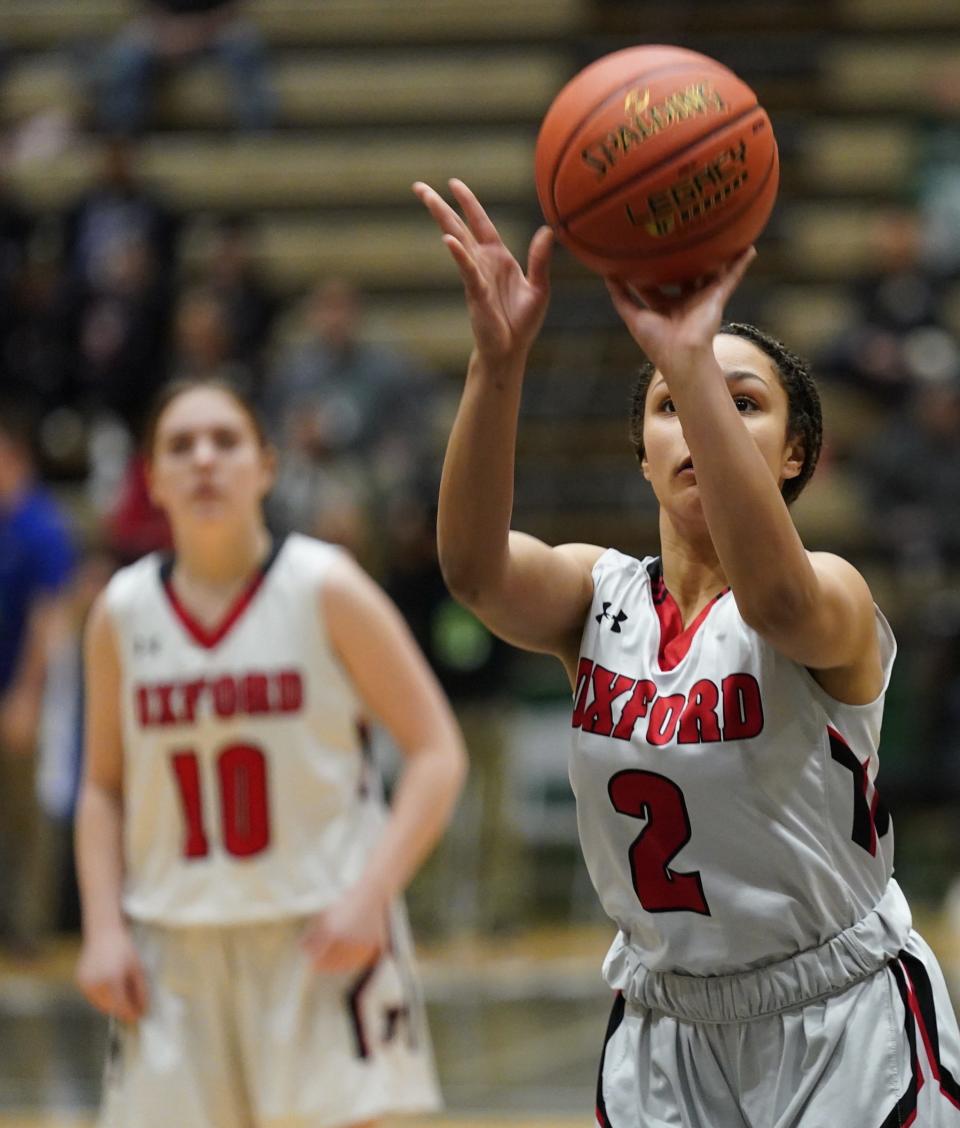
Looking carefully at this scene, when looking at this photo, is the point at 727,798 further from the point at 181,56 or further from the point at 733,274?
the point at 181,56

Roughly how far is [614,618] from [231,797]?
137 centimetres

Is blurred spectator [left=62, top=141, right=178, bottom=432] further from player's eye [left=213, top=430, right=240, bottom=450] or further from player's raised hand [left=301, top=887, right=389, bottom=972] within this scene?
player's raised hand [left=301, top=887, right=389, bottom=972]

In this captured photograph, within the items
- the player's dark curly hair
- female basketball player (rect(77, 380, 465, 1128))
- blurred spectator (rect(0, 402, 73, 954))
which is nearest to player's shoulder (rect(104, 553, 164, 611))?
female basketball player (rect(77, 380, 465, 1128))

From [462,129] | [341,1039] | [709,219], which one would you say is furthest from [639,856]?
[462,129]

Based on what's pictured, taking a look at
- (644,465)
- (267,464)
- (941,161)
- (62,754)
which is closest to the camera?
(644,465)

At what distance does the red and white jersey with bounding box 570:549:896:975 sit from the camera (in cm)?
268

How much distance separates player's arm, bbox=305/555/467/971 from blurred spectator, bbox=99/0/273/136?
9.20 meters

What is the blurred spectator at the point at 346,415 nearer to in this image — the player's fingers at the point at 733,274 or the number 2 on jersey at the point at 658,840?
the number 2 on jersey at the point at 658,840

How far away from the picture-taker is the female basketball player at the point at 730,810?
8.75 ft

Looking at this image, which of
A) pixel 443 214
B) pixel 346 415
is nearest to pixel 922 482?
pixel 346 415

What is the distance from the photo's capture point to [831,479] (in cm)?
1090

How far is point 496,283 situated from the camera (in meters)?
2.67

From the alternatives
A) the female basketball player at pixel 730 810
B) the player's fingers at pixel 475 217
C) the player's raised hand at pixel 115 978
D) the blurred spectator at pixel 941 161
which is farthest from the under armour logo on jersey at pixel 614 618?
the blurred spectator at pixel 941 161

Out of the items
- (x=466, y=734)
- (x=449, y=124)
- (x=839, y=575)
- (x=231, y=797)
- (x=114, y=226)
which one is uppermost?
(x=449, y=124)
